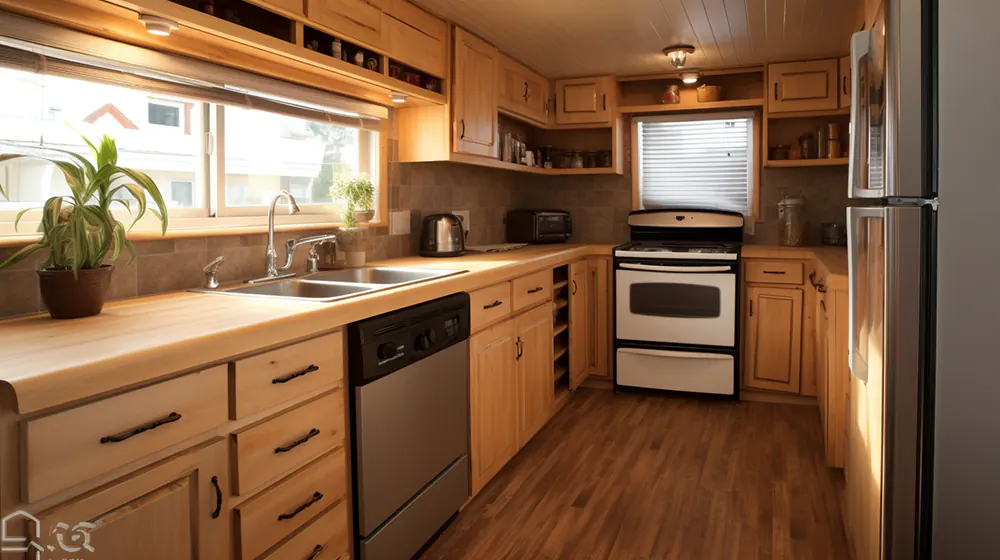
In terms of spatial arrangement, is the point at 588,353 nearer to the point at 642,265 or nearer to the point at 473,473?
the point at 642,265

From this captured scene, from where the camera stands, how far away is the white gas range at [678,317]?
411 centimetres

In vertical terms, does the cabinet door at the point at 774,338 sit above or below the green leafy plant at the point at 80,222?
below

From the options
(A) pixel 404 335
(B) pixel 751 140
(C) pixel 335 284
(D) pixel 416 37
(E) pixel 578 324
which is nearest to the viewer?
(A) pixel 404 335

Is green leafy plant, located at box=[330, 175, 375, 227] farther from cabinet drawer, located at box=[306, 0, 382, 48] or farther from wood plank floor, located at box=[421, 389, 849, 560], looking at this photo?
wood plank floor, located at box=[421, 389, 849, 560]

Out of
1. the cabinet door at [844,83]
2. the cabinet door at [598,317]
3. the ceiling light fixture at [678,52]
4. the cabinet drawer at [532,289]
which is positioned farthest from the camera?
the cabinet door at [598,317]

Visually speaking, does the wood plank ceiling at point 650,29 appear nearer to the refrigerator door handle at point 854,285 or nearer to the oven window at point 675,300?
the oven window at point 675,300

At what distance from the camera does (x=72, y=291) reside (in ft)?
5.43

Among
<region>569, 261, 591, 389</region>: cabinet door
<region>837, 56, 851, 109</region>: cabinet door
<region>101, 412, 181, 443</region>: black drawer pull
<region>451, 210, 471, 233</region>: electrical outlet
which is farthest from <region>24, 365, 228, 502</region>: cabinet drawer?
<region>837, 56, 851, 109</region>: cabinet door

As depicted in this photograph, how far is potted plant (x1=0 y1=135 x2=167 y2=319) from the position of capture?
1628 millimetres

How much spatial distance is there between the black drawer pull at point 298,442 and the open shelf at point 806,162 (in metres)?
3.58

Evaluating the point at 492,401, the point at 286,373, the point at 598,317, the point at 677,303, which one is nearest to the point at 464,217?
the point at 598,317

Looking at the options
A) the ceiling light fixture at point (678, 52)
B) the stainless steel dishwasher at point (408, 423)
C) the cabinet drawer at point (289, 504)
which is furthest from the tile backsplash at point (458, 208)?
the ceiling light fixture at point (678, 52)

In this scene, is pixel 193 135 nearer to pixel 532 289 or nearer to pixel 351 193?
pixel 351 193

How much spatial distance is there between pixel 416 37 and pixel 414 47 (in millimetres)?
50
